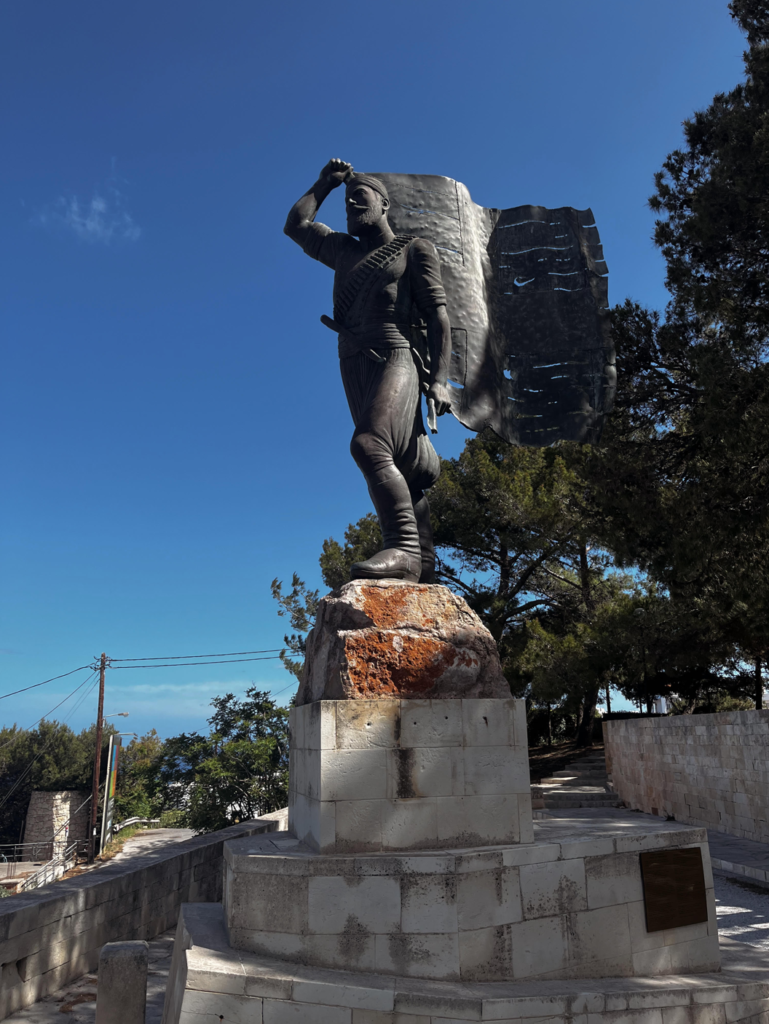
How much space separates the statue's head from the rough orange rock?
2328 mm

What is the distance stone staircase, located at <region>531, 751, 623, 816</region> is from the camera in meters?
15.2

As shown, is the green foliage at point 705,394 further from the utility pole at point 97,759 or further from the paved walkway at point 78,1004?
the utility pole at point 97,759

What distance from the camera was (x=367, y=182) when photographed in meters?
4.61

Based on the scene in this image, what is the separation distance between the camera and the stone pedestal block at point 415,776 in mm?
3135

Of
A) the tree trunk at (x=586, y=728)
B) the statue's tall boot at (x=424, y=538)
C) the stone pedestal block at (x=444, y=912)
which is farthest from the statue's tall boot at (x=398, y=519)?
the tree trunk at (x=586, y=728)

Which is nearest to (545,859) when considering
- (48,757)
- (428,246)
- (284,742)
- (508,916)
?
(508,916)

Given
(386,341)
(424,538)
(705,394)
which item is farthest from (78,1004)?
(705,394)

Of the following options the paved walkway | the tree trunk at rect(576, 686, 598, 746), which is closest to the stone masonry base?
the paved walkway

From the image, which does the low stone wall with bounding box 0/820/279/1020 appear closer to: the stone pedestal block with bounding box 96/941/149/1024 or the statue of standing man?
the stone pedestal block with bounding box 96/941/149/1024

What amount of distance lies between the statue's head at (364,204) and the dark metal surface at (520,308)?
0.35 metres

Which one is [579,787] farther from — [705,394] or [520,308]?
[520,308]

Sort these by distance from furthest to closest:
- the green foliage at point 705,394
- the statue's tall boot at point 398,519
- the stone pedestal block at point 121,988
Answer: the green foliage at point 705,394 < the statue's tall boot at point 398,519 < the stone pedestal block at point 121,988

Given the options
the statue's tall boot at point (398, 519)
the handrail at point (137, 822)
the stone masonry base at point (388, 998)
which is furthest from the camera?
the handrail at point (137, 822)

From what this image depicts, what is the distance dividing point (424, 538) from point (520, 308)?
205 centimetres
